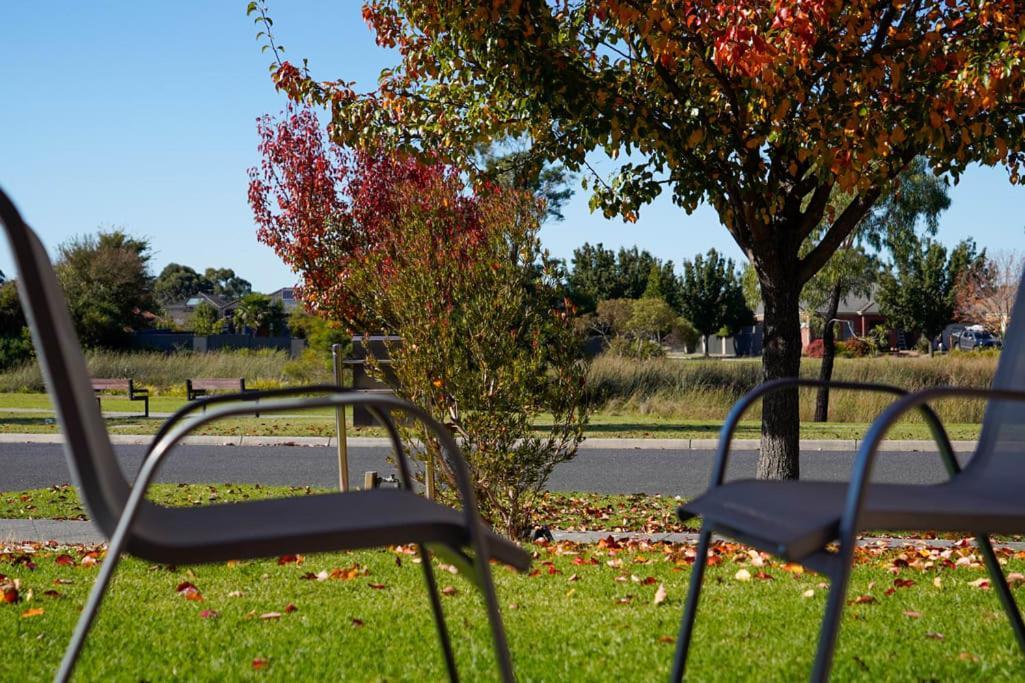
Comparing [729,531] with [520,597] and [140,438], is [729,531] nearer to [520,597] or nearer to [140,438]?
[520,597]

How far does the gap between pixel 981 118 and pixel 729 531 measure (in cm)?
532

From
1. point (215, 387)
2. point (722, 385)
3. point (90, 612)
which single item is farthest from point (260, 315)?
point (90, 612)

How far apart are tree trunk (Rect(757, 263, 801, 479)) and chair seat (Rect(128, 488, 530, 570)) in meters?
5.83

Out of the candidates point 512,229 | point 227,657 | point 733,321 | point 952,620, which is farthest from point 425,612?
point 733,321

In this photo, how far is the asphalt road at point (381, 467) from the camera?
→ 36.0 ft

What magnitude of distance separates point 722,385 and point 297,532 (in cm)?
1906

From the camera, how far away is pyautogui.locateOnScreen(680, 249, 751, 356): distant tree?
6506cm

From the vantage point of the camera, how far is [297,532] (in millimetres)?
2080

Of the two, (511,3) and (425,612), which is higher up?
(511,3)

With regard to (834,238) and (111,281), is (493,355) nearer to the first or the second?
(834,238)

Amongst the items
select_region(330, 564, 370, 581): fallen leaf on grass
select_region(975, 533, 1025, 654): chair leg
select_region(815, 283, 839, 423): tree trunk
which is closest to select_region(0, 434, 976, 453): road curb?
select_region(815, 283, 839, 423): tree trunk

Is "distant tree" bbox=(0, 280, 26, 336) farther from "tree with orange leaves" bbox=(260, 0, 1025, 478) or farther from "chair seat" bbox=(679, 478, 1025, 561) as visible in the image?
"chair seat" bbox=(679, 478, 1025, 561)

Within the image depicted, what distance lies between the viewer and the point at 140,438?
14656 mm

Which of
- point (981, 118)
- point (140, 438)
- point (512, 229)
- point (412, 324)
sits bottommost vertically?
point (140, 438)
